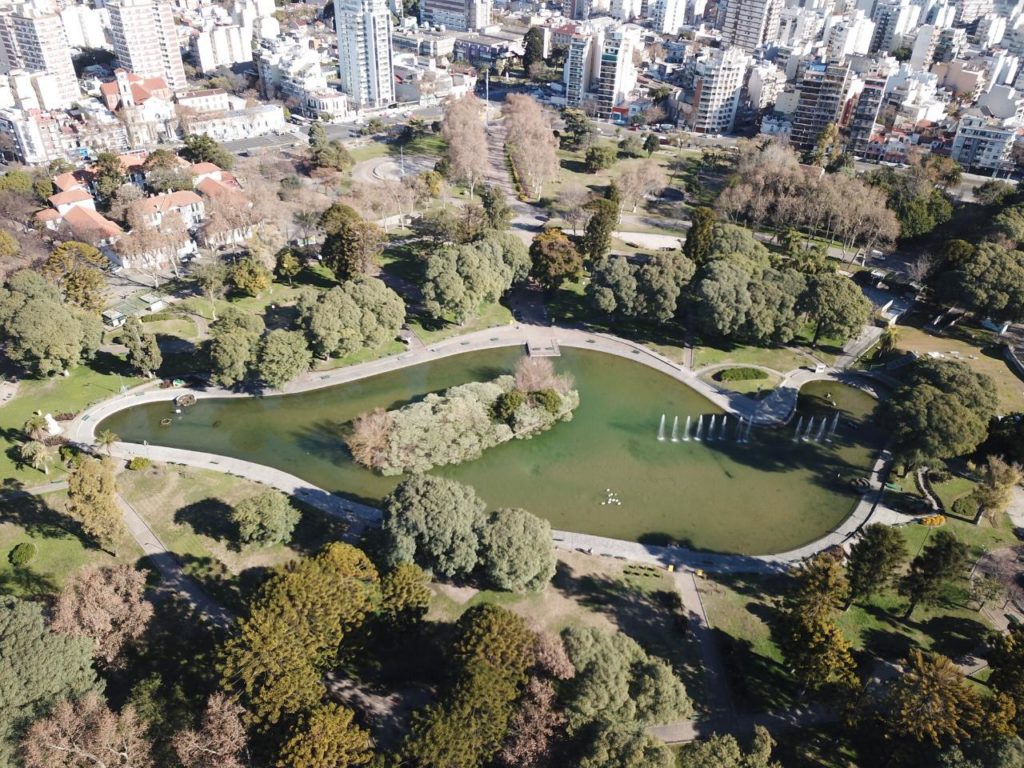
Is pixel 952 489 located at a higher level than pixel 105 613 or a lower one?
lower

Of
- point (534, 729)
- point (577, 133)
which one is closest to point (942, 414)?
point (534, 729)

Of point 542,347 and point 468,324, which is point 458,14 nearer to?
point 468,324

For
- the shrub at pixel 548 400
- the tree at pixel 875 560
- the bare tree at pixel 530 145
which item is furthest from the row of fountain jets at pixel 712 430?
the bare tree at pixel 530 145

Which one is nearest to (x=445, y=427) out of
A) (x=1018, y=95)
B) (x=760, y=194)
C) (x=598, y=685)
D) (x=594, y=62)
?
(x=598, y=685)

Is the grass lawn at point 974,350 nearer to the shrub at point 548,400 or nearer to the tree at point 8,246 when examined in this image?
the shrub at point 548,400

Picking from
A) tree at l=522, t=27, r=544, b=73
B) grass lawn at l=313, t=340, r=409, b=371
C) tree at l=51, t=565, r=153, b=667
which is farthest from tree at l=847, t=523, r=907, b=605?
tree at l=522, t=27, r=544, b=73

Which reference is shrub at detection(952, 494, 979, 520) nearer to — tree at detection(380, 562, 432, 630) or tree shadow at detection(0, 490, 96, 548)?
tree at detection(380, 562, 432, 630)
